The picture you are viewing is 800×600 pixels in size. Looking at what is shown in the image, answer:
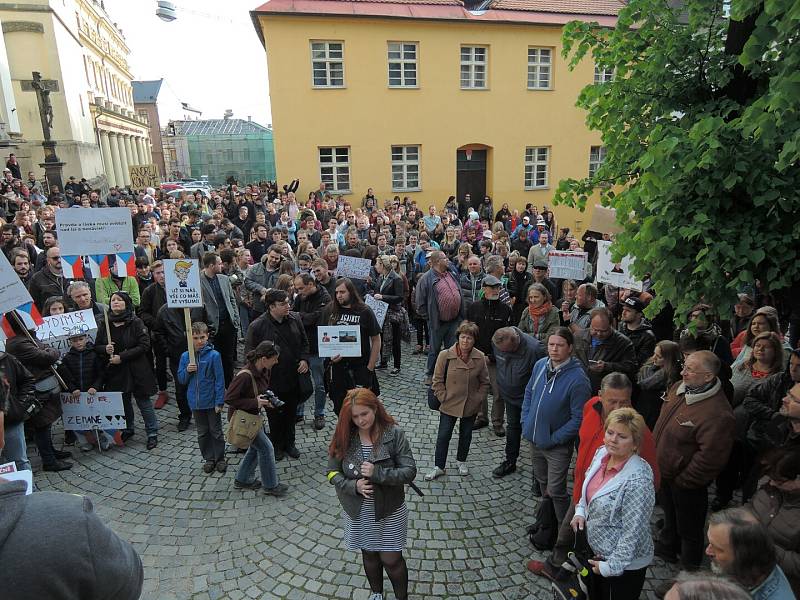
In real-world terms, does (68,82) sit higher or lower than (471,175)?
higher

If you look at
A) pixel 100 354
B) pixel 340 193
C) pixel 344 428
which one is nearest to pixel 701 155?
pixel 344 428

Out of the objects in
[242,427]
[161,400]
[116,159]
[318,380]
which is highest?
[116,159]

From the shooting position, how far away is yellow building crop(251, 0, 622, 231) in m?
18.7

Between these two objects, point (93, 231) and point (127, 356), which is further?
point (93, 231)

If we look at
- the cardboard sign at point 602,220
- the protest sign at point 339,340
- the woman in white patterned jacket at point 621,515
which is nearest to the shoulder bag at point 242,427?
the protest sign at point 339,340

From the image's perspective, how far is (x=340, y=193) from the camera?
66.2ft

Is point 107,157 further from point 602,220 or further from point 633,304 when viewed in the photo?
point 633,304

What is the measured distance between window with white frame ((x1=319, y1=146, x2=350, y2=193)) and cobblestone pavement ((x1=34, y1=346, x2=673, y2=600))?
15.0 m

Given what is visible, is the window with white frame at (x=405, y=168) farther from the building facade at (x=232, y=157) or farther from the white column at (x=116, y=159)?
the white column at (x=116, y=159)

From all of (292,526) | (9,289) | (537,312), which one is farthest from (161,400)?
(537,312)

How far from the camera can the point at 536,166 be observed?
22.7 m

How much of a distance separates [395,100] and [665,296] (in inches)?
711

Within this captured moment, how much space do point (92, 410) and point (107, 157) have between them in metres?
47.1

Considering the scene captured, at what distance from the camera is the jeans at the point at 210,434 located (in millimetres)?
5621
